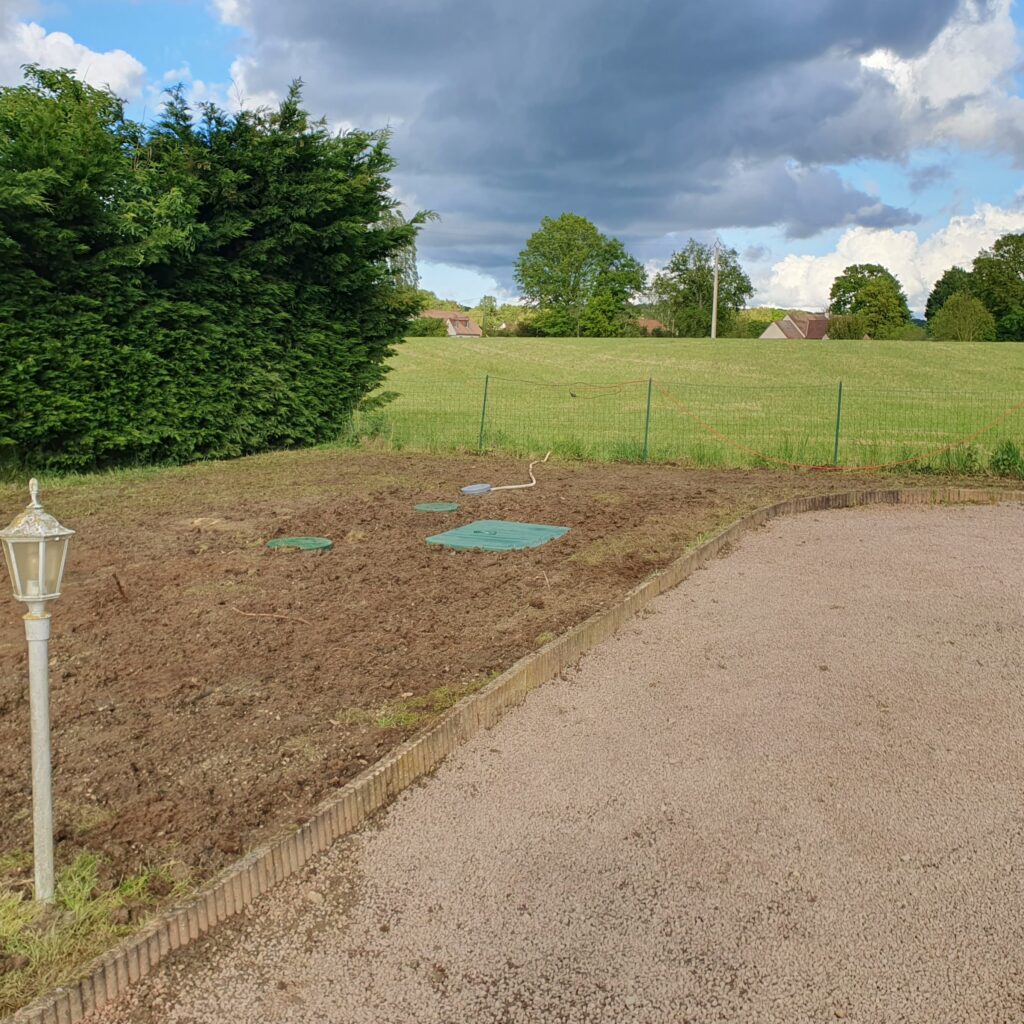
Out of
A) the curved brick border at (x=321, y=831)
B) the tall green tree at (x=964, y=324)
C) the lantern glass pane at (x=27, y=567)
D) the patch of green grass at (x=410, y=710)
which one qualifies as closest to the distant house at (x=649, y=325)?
the tall green tree at (x=964, y=324)

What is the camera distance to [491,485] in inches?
445

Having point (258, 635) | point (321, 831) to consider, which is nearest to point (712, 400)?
point (258, 635)

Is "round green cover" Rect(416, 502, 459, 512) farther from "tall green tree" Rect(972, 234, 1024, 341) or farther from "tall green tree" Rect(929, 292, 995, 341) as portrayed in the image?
"tall green tree" Rect(972, 234, 1024, 341)

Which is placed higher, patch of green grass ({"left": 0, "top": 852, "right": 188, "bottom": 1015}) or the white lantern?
the white lantern

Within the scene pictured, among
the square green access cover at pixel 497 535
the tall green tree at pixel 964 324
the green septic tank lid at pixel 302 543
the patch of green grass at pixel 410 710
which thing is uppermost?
the tall green tree at pixel 964 324

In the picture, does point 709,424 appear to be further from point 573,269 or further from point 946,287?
point 946,287

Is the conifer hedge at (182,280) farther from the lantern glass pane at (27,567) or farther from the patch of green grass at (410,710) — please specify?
the lantern glass pane at (27,567)

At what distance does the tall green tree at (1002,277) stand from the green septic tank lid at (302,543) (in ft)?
282

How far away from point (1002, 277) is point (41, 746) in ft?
307

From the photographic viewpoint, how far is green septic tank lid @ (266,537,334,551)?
767cm

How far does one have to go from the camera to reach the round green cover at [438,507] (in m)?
9.57

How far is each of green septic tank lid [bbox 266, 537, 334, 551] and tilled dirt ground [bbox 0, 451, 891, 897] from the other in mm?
194

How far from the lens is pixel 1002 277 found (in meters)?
82.1

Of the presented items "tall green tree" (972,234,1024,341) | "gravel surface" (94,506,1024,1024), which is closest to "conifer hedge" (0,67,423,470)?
"gravel surface" (94,506,1024,1024)
